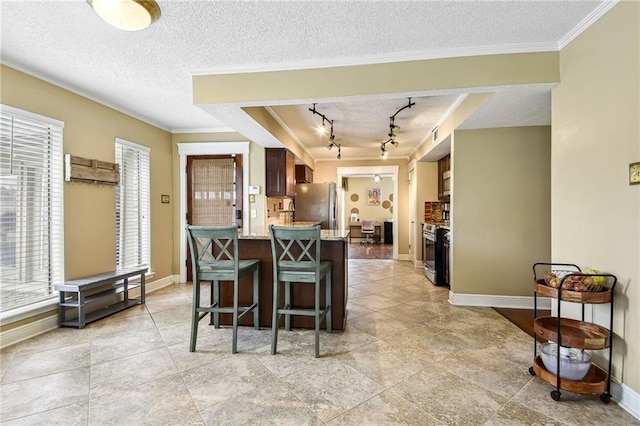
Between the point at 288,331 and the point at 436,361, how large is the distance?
1.35m

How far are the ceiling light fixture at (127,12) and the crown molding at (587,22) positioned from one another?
109 inches

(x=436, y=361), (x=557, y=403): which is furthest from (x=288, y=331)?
(x=557, y=403)

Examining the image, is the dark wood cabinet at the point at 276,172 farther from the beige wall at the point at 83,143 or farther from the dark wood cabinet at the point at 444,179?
the dark wood cabinet at the point at 444,179

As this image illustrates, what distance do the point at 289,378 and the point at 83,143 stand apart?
3355 mm

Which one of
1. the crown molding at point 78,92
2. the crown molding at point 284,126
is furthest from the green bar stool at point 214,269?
the crown molding at point 78,92

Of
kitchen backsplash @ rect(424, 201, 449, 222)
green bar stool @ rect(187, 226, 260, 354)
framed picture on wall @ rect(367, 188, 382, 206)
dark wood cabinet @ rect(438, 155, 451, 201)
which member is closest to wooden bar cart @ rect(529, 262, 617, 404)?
green bar stool @ rect(187, 226, 260, 354)

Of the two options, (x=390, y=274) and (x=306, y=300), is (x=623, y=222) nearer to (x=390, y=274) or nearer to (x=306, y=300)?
(x=306, y=300)

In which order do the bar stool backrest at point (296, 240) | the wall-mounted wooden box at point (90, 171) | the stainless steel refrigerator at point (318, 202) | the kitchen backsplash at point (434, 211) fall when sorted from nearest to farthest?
the bar stool backrest at point (296, 240)
the wall-mounted wooden box at point (90, 171)
the kitchen backsplash at point (434, 211)
the stainless steel refrigerator at point (318, 202)

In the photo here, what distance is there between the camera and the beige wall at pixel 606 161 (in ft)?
5.77

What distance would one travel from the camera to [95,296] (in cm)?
333

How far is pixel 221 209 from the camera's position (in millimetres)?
4984

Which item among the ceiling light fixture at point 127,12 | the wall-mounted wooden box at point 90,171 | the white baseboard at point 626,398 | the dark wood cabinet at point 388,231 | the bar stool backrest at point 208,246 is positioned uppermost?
the ceiling light fixture at point 127,12

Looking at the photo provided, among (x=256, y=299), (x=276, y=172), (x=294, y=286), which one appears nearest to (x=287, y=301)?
(x=294, y=286)

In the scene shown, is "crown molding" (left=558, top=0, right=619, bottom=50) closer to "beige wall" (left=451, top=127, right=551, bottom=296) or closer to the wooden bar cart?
"beige wall" (left=451, top=127, right=551, bottom=296)
